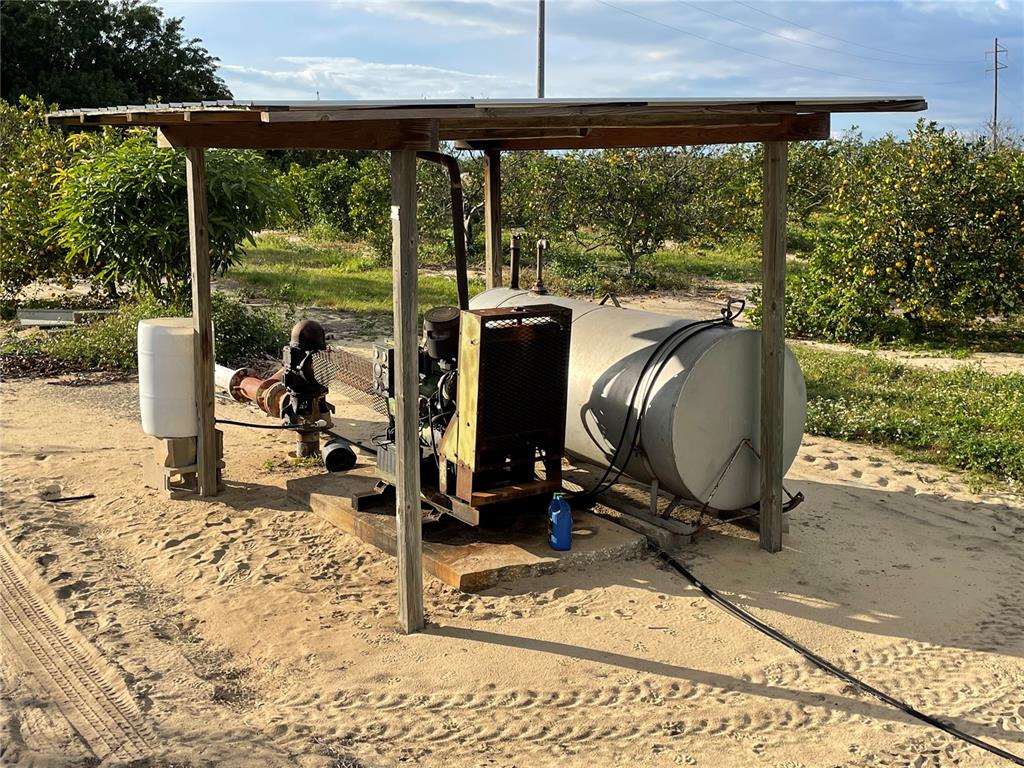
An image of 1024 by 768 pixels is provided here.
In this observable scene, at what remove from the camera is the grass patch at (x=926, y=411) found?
8.73 m

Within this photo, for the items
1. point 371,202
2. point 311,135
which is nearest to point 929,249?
point 311,135

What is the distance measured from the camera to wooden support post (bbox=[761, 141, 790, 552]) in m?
6.38

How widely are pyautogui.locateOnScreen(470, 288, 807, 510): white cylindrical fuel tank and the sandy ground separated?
1.71ft

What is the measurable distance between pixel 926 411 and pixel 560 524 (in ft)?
17.5

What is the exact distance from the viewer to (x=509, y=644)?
535 centimetres

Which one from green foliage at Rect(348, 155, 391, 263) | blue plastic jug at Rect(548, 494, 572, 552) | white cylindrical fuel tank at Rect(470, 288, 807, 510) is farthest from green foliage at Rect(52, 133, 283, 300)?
green foliage at Rect(348, 155, 391, 263)

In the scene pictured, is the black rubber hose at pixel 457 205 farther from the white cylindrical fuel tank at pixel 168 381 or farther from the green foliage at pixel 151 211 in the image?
the green foliage at pixel 151 211

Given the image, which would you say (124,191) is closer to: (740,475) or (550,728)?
(740,475)

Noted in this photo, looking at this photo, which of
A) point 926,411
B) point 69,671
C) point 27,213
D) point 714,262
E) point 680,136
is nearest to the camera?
point 69,671

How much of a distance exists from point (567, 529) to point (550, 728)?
1891mm

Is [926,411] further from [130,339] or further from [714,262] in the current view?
[714,262]

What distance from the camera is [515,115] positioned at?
5.10 metres

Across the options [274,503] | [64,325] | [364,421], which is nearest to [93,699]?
[274,503]

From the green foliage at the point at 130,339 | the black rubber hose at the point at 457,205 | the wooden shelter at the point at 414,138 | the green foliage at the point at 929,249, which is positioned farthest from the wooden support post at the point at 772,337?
the green foliage at the point at 929,249
